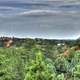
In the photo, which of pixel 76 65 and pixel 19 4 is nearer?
pixel 76 65

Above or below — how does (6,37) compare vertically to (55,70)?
above

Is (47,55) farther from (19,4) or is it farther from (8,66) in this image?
(19,4)

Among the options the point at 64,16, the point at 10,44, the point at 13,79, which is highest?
the point at 64,16

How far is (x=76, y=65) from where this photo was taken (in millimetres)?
6438

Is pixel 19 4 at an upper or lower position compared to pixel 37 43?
upper

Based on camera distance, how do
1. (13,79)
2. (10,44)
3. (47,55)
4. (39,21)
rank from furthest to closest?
(39,21) < (10,44) < (47,55) < (13,79)

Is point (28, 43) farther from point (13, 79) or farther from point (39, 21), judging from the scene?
point (13, 79)

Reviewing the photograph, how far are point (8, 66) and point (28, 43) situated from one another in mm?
996

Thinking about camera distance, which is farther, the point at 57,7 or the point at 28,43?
the point at 57,7

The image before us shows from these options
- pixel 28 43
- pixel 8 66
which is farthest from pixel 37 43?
pixel 8 66

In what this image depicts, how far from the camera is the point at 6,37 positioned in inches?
296

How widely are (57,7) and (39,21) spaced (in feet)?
1.48

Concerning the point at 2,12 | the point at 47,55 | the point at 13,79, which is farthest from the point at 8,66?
the point at 2,12

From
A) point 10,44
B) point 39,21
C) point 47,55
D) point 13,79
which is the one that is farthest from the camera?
point 39,21
